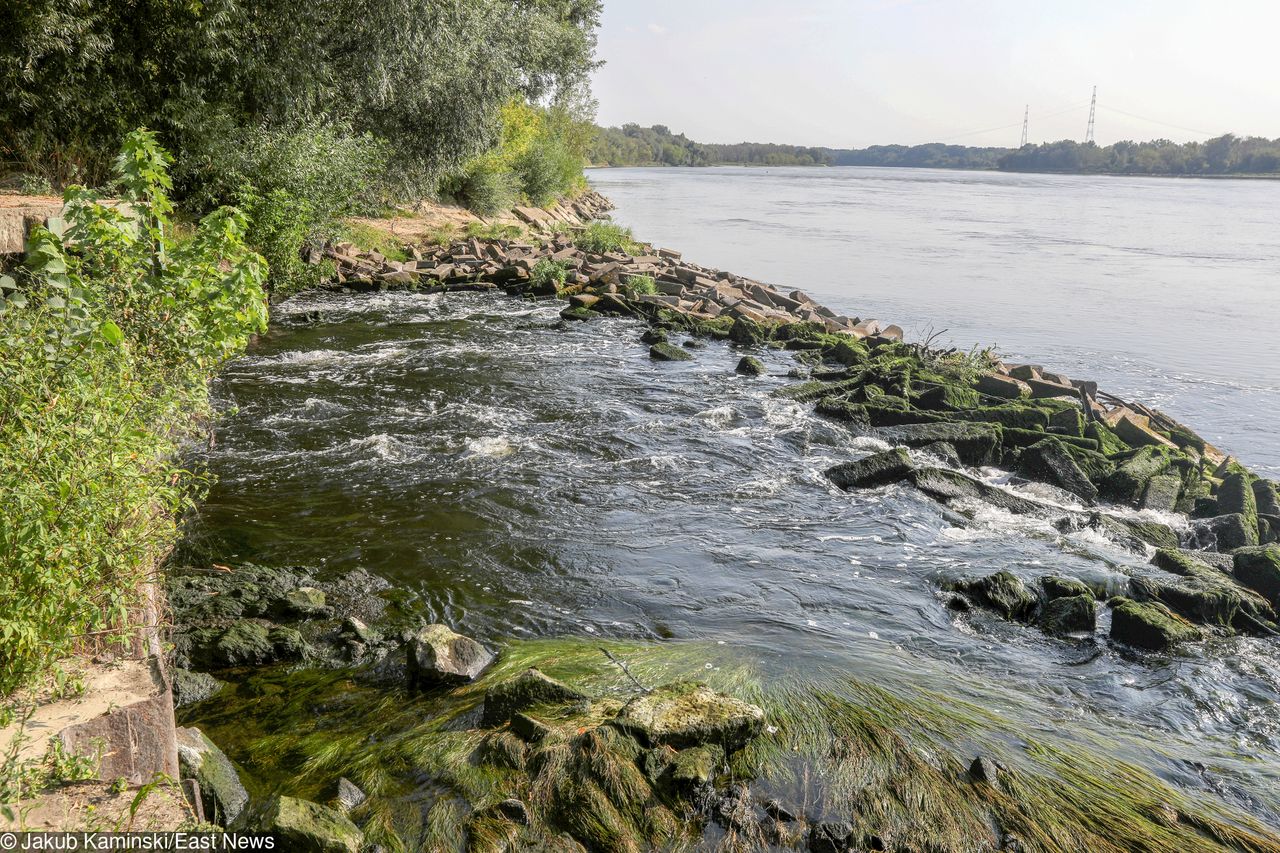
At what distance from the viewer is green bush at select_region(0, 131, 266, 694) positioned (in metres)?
Result: 4.04

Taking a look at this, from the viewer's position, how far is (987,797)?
4879 millimetres

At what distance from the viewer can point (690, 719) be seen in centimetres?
509

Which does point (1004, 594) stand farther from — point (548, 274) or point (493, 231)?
point (493, 231)

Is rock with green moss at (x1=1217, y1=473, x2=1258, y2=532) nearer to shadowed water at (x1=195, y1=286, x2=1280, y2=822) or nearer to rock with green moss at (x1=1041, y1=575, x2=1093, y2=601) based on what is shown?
shadowed water at (x1=195, y1=286, x2=1280, y2=822)

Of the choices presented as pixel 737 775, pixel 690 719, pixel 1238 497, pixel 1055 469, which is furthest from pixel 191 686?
pixel 1238 497

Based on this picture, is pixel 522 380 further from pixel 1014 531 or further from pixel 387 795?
pixel 387 795

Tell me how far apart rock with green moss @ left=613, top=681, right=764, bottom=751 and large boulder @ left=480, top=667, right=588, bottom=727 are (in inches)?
19.7

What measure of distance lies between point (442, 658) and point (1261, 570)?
26.1 ft

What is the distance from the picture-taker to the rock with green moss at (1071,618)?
24.5 ft

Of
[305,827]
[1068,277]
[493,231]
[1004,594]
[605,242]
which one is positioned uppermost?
[493,231]

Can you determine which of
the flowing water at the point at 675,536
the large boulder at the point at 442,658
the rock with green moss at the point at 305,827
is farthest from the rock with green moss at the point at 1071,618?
the rock with green moss at the point at 305,827

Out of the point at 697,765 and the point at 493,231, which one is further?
the point at 493,231

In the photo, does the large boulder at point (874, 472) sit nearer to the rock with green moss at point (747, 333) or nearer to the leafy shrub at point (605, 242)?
the rock with green moss at point (747, 333)

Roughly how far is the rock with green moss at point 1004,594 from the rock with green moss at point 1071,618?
194 mm
